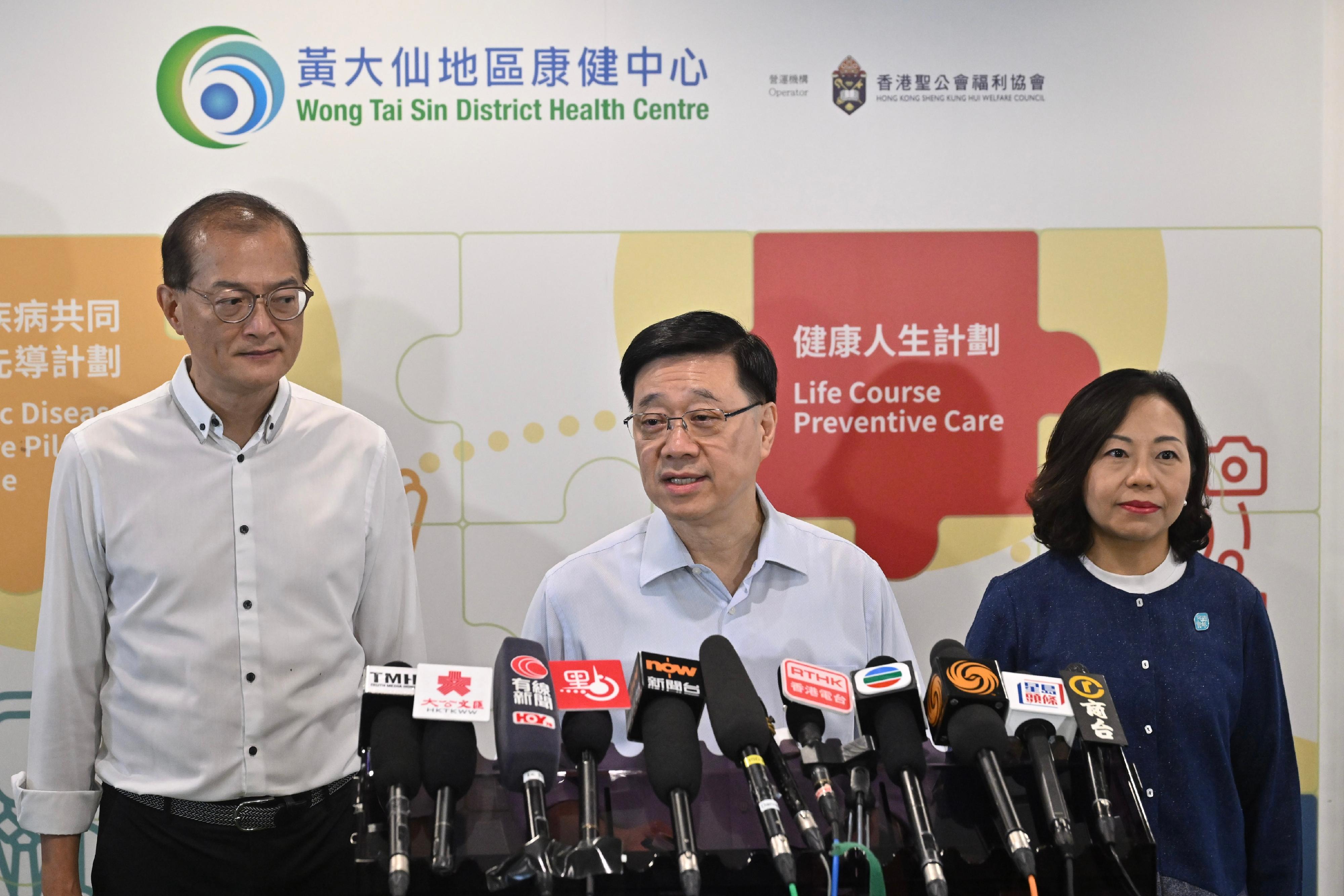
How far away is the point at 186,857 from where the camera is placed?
6.20 ft

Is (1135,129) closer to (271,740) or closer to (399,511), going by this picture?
(399,511)

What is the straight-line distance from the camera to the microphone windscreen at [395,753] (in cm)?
108

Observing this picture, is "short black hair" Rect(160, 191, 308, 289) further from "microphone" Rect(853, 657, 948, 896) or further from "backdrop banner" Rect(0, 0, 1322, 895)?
"microphone" Rect(853, 657, 948, 896)

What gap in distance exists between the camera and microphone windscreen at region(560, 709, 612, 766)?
117 centimetres

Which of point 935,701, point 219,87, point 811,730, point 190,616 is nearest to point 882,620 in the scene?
Answer: point 935,701

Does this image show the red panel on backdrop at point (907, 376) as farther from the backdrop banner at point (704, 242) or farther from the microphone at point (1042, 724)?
the microphone at point (1042, 724)

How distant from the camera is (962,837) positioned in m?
1.14

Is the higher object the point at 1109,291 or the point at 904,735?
→ the point at 1109,291

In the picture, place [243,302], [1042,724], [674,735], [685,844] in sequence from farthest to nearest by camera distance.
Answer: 1. [243,302]
2. [1042,724]
3. [674,735]
4. [685,844]

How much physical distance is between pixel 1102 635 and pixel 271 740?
5.23 ft

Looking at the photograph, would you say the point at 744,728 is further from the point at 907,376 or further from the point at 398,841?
the point at 907,376

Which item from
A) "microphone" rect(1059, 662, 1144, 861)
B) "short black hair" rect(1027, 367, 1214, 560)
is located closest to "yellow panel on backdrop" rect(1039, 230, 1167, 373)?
"short black hair" rect(1027, 367, 1214, 560)

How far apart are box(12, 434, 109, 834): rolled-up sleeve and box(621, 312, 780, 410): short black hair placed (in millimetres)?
1035

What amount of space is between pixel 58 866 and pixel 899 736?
162 cm
